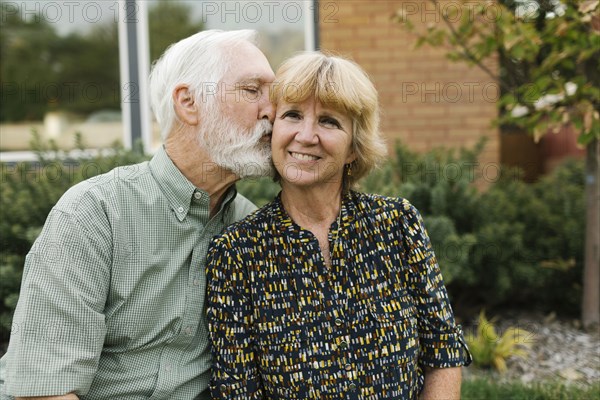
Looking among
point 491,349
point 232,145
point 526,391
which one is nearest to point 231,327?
point 232,145

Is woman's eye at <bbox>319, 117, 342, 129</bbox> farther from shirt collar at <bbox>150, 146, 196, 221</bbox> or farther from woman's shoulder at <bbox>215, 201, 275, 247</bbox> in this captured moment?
shirt collar at <bbox>150, 146, 196, 221</bbox>

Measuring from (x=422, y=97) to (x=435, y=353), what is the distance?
418 cm

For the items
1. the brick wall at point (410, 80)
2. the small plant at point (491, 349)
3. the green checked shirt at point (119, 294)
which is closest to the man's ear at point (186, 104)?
the green checked shirt at point (119, 294)

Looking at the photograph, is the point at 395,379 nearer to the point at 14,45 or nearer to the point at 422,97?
the point at 422,97

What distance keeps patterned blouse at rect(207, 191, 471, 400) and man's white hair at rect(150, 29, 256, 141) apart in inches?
18.2

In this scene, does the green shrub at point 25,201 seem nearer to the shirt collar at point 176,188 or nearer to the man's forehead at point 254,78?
the shirt collar at point 176,188

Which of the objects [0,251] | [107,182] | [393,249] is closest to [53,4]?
[0,251]

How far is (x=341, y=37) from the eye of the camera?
6117 mm

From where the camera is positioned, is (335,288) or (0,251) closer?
(335,288)

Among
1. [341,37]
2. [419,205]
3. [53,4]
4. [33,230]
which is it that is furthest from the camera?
[53,4]

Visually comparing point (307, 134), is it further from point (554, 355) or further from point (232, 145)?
point (554, 355)

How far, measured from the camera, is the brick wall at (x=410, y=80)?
6.08 m

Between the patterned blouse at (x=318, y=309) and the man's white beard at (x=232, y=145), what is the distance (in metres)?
0.17

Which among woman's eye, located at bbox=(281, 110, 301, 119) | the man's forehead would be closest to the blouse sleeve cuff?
woman's eye, located at bbox=(281, 110, 301, 119)
